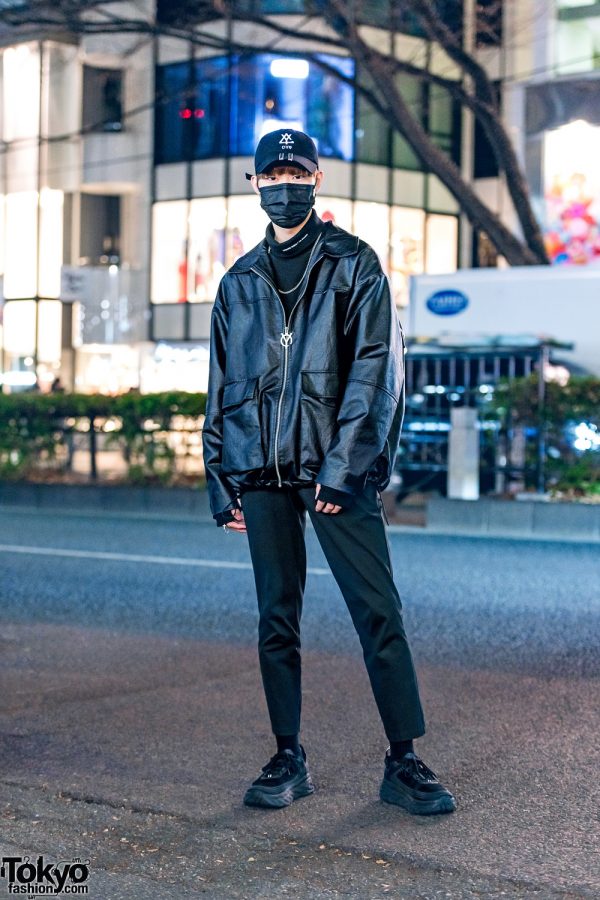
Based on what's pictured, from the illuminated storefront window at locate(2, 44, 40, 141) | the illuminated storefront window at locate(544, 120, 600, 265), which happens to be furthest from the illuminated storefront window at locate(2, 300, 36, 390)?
the illuminated storefront window at locate(544, 120, 600, 265)

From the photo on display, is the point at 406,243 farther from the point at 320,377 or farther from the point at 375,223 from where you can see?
the point at 320,377

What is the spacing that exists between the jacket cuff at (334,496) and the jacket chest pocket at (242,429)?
9.5 inches

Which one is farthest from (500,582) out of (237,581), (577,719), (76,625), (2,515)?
(2,515)

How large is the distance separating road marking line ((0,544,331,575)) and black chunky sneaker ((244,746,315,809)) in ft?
19.2

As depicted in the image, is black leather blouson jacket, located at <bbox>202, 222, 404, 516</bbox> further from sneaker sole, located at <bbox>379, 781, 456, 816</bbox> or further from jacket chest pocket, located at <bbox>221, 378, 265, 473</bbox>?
sneaker sole, located at <bbox>379, 781, 456, 816</bbox>

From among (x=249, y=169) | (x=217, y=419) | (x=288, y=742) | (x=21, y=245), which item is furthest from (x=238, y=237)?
(x=288, y=742)

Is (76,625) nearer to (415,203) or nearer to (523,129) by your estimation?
(523,129)

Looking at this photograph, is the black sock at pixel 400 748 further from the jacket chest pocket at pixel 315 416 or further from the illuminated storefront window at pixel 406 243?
the illuminated storefront window at pixel 406 243

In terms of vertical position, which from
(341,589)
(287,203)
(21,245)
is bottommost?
(341,589)

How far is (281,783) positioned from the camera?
4.36m

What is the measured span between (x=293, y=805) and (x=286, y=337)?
146 centimetres

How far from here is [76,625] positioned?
8.09 m

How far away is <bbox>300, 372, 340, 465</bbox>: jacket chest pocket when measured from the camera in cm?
426

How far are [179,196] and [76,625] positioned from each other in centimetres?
3086
